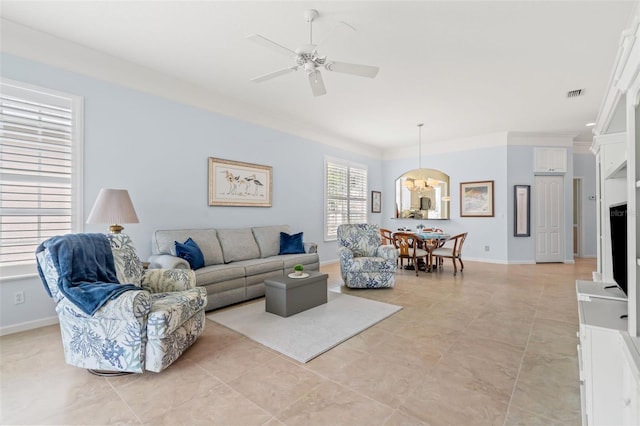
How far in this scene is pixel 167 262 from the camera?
10.9ft

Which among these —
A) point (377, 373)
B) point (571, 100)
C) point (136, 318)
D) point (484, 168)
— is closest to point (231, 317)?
point (136, 318)

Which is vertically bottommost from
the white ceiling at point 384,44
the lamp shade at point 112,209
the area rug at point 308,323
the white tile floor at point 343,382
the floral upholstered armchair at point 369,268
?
the white tile floor at point 343,382

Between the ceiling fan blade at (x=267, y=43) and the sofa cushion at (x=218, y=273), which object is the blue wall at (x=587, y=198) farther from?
the sofa cushion at (x=218, y=273)

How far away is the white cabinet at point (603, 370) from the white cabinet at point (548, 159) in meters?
6.39

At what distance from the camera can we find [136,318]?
2.11 metres

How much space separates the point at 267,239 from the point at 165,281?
223 centimetres

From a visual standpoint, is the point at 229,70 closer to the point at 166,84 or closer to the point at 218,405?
the point at 166,84

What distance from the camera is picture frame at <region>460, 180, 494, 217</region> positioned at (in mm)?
7027

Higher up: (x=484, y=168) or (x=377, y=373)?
(x=484, y=168)

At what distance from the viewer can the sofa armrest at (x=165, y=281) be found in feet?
9.20

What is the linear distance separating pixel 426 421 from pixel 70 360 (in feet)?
8.34

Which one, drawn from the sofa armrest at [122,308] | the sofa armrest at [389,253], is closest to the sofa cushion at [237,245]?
the sofa armrest at [389,253]

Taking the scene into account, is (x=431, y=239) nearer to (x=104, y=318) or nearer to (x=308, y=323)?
(x=308, y=323)

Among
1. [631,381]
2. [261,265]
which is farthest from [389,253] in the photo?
[631,381]
